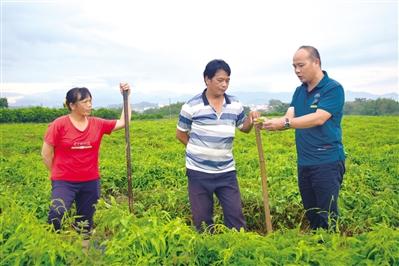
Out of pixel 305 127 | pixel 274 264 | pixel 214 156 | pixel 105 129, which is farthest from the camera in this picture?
pixel 105 129

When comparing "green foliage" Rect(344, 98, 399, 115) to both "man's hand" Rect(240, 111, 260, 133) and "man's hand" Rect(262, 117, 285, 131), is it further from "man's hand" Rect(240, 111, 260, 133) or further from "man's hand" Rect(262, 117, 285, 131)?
"man's hand" Rect(262, 117, 285, 131)

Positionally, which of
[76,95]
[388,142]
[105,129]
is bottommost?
[388,142]

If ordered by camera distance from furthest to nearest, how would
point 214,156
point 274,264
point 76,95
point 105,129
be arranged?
1. point 105,129
2. point 76,95
3. point 214,156
4. point 274,264

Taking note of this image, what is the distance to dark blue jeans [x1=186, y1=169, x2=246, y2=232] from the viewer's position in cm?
425

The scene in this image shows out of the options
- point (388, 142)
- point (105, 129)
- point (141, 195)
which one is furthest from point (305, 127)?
point (388, 142)

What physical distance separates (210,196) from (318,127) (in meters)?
1.22

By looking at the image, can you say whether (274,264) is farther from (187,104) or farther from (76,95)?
(76,95)

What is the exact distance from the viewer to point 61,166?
178 inches

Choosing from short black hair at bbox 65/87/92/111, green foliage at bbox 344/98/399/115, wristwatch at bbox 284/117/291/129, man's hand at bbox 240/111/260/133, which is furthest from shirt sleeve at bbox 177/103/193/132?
green foliage at bbox 344/98/399/115

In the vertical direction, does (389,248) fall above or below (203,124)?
below

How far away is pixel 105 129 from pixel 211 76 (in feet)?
4.67

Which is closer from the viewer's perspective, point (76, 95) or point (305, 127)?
point (305, 127)

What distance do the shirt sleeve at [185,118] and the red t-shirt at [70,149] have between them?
0.94 metres

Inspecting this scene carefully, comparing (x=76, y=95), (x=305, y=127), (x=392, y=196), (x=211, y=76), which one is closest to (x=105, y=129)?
(x=76, y=95)
